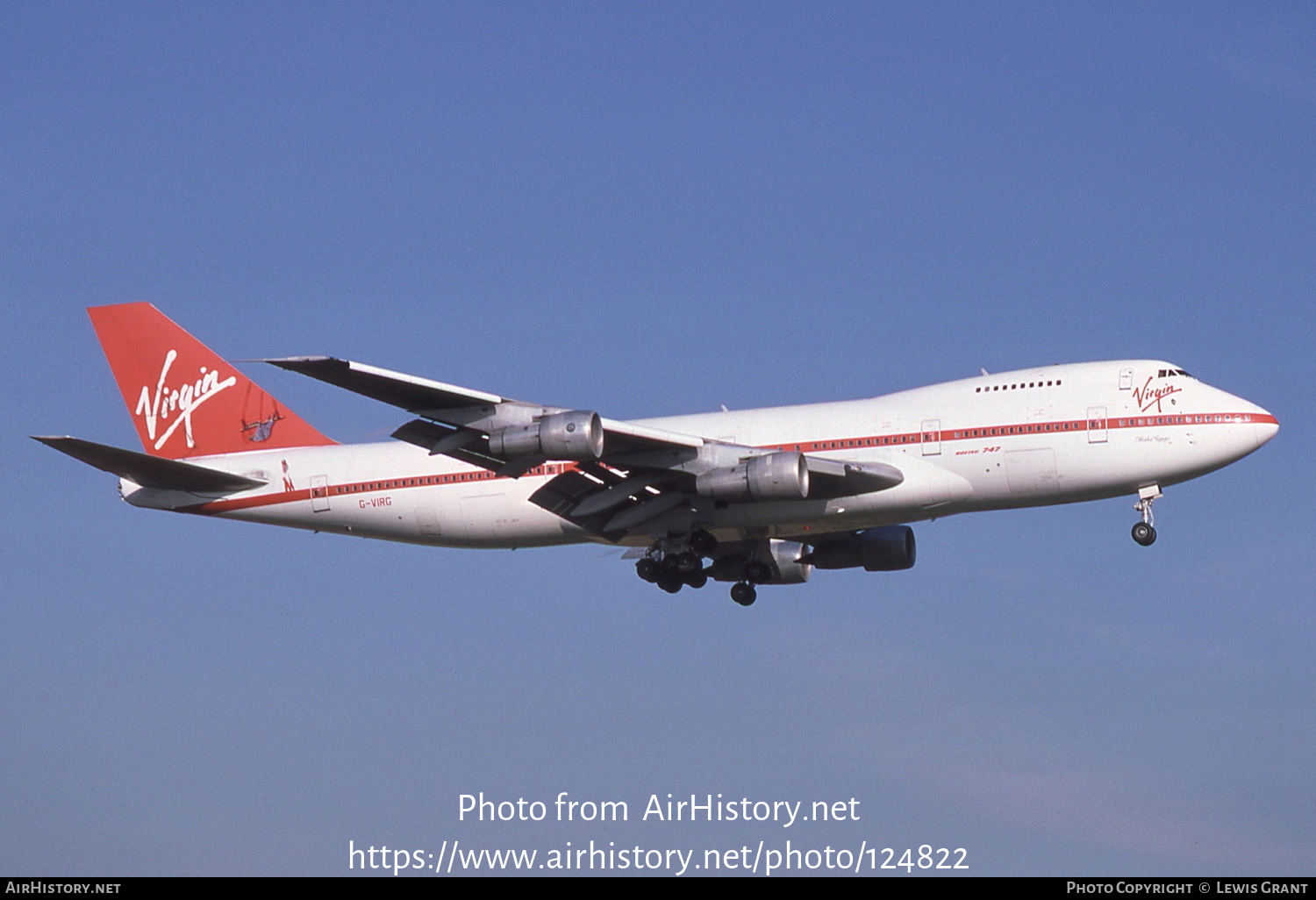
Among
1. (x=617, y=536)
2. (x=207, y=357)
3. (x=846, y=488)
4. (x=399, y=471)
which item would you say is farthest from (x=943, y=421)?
(x=207, y=357)

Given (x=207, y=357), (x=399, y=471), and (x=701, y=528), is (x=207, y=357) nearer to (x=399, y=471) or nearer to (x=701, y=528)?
(x=399, y=471)

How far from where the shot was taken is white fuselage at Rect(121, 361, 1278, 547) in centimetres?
3516

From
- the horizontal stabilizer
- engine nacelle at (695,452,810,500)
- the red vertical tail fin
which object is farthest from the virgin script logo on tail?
engine nacelle at (695,452,810,500)

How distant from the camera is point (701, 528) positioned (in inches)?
1496

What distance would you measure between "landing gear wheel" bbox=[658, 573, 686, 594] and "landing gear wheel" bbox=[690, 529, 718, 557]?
3.79ft

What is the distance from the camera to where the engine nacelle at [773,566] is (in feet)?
136

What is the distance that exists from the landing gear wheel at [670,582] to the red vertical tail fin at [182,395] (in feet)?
33.6

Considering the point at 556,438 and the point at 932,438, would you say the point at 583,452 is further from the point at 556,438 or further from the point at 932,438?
the point at 932,438

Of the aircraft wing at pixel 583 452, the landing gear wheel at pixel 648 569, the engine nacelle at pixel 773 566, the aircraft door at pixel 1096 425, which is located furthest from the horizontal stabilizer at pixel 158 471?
the aircraft door at pixel 1096 425

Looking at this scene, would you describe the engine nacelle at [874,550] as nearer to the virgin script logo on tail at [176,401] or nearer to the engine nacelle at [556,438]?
the engine nacelle at [556,438]

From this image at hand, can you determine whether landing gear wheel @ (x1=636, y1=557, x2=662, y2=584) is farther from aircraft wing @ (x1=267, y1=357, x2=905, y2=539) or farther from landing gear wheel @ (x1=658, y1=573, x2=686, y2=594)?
aircraft wing @ (x1=267, y1=357, x2=905, y2=539)

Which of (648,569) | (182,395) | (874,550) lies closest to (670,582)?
(648,569)

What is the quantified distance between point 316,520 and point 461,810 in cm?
1488

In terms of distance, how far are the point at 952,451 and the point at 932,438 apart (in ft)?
1.87
